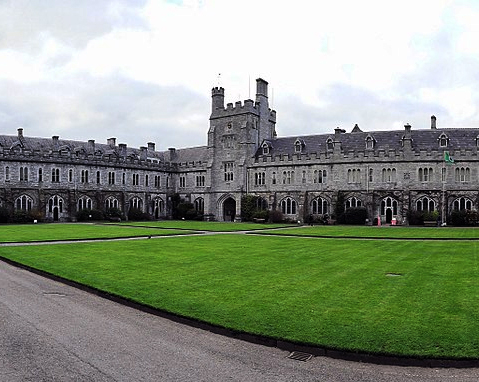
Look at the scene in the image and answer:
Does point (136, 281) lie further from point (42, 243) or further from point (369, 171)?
point (369, 171)

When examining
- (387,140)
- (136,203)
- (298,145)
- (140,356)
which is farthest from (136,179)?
(140,356)

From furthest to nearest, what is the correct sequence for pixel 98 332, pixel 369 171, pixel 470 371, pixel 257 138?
pixel 257 138, pixel 369 171, pixel 98 332, pixel 470 371

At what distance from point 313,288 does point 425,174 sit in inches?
1722

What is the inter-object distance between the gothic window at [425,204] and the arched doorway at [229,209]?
951 inches

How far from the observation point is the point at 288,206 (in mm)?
59219

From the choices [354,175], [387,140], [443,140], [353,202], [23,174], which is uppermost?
[387,140]

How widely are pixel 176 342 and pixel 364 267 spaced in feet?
29.7

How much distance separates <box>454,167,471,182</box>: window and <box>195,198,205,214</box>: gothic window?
32.9 metres

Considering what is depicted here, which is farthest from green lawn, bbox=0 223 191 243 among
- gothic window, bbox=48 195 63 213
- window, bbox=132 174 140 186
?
window, bbox=132 174 140 186

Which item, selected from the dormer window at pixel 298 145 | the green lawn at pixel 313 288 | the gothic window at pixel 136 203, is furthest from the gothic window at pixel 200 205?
the green lawn at pixel 313 288

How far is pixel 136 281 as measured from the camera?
13.6 meters

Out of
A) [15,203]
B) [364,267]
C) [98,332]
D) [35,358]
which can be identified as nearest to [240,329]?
[98,332]

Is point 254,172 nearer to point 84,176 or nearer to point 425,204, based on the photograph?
point 425,204

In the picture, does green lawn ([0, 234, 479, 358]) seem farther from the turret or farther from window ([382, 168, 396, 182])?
the turret
